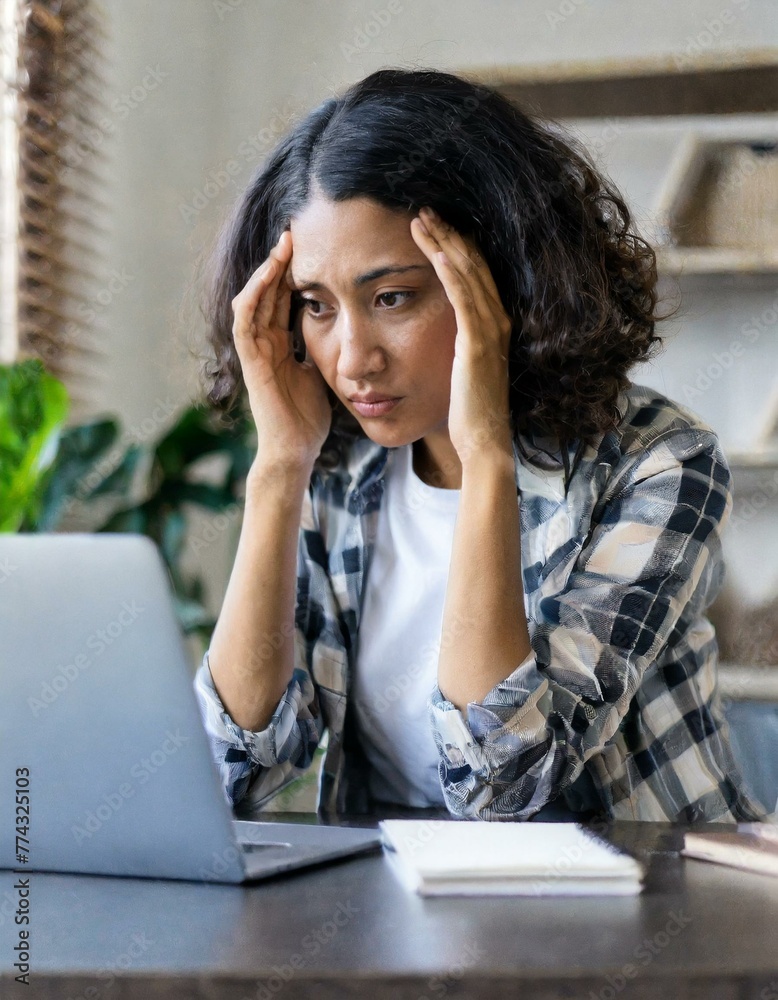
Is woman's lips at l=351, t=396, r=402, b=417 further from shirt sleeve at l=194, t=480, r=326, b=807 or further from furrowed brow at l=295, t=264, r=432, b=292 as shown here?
shirt sleeve at l=194, t=480, r=326, b=807

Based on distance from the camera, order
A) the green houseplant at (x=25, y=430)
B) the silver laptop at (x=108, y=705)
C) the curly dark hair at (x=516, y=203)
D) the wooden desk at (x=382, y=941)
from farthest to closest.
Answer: the green houseplant at (x=25, y=430) → the curly dark hair at (x=516, y=203) → the silver laptop at (x=108, y=705) → the wooden desk at (x=382, y=941)

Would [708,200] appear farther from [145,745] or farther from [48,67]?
[145,745]

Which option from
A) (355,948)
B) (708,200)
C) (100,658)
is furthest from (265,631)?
Result: (708,200)

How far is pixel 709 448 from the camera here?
1.11 meters

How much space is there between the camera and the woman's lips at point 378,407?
45.7 inches

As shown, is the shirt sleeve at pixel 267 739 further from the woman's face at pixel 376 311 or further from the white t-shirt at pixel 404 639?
the woman's face at pixel 376 311

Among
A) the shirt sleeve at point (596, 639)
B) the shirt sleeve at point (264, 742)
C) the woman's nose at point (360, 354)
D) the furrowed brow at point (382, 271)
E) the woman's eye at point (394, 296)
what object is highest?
the furrowed brow at point (382, 271)

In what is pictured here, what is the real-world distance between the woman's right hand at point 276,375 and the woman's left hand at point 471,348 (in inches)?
7.3

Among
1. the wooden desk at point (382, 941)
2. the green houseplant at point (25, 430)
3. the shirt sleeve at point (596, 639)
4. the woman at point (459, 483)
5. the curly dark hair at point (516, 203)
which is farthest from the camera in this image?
the green houseplant at point (25, 430)

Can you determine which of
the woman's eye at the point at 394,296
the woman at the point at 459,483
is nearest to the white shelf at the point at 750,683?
the woman at the point at 459,483

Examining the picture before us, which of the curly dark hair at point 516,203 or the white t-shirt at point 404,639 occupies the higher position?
the curly dark hair at point 516,203

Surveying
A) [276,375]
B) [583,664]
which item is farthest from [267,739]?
[276,375]

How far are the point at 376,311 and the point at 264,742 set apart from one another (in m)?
0.46

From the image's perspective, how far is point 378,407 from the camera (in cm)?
116
